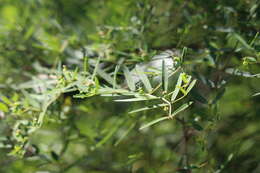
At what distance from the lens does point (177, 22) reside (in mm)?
851

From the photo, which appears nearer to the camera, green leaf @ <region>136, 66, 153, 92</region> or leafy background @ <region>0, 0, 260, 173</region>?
green leaf @ <region>136, 66, 153, 92</region>

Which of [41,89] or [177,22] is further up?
[177,22]

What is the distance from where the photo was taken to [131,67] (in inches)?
26.2

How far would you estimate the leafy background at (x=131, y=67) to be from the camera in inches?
26.4

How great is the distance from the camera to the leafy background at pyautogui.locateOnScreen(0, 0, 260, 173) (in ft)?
2.20

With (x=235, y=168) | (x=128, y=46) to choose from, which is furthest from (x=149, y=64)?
(x=235, y=168)

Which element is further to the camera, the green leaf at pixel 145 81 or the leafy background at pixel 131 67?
the leafy background at pixel 131 67

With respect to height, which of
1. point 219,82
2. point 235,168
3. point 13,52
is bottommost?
point 235,168

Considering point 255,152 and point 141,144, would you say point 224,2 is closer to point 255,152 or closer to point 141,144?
point 255,152

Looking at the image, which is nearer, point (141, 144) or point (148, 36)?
point (148, 36)

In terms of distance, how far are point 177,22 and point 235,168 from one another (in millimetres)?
393

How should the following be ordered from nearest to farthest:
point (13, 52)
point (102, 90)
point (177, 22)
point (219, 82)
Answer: point (102, 90) → point (219, 82) → point (177, 22) → point (13, 52)

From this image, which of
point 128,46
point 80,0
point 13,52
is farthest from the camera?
point 80,0

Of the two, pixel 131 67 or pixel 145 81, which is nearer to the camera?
pixel 145 81
